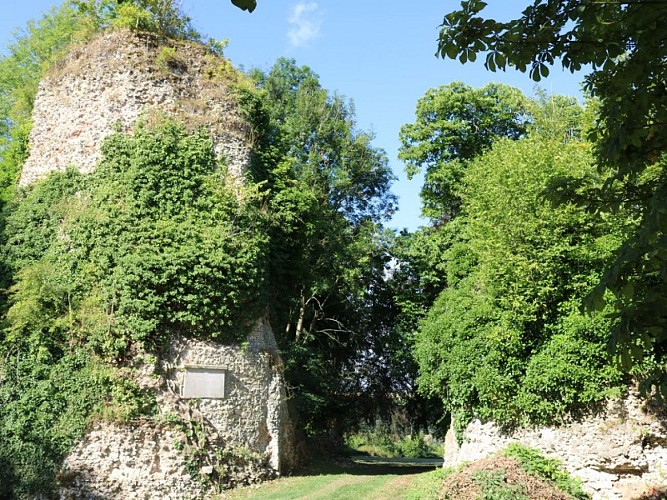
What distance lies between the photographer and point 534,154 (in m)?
17.2

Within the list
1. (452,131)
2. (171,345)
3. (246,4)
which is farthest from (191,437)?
(452,131)

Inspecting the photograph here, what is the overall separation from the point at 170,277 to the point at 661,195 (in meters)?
11.7

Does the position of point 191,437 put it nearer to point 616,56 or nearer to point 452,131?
point 616,56

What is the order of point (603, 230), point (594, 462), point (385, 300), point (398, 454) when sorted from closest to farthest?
point (594, 462) → point (603, 230) → point (385, 300) → point (398, 454)

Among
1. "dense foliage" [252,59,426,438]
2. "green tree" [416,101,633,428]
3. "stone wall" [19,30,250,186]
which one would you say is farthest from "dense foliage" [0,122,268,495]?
"green tree" [416,101,633,428]

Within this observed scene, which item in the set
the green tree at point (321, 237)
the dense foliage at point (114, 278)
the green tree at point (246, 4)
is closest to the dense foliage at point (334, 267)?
the green tree at point (321, 237)

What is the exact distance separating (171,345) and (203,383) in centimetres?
119

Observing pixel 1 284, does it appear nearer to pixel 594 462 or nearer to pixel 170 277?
pixel 170 277

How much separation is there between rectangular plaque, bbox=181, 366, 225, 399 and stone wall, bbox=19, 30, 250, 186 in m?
5.50

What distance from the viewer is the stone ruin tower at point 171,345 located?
1316 centimetres

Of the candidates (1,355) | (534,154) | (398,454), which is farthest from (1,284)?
(398,454)

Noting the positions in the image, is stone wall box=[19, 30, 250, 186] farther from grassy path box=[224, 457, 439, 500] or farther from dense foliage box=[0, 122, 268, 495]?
grassy path box=[224, 457, 439, 500]

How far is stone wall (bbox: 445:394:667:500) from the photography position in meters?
13.3

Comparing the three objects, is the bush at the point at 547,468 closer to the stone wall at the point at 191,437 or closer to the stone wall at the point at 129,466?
the stone wall at the point at 191,437
